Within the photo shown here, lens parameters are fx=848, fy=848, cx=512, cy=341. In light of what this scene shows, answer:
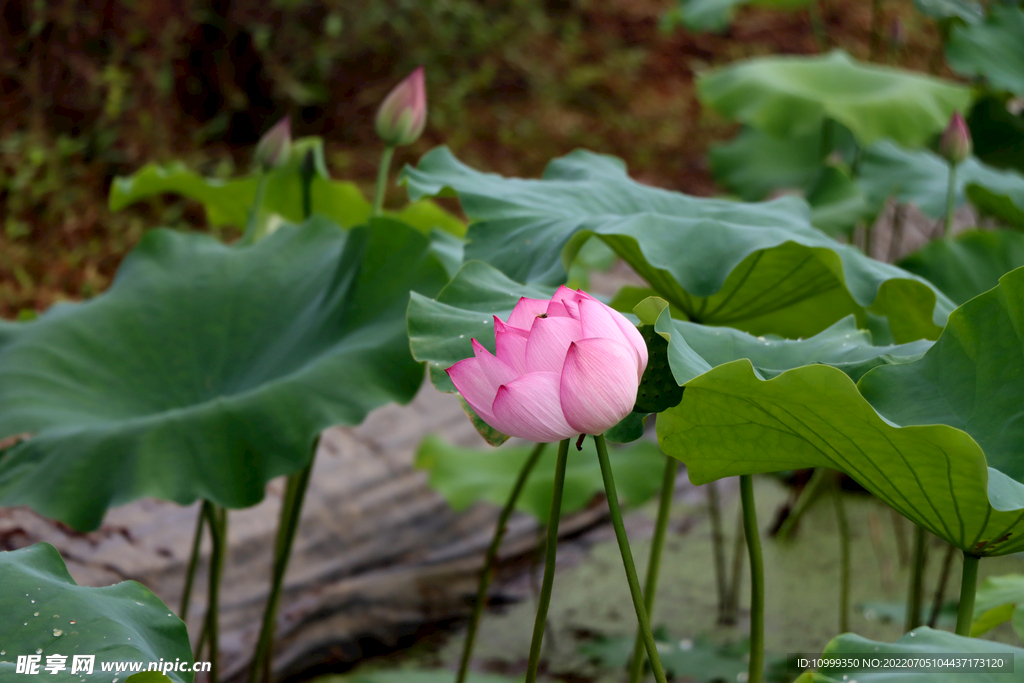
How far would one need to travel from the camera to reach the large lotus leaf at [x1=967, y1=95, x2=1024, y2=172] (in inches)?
66.9

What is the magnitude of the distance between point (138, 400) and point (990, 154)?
5.53ft

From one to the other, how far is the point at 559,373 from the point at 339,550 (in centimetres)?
101

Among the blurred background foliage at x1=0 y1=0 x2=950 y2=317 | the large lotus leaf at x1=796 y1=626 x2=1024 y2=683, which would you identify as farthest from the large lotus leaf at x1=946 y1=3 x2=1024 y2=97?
the large lotus leaf at x1=796 y1=626 x2=1024 y2=683

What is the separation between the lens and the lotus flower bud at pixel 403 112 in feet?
3.03

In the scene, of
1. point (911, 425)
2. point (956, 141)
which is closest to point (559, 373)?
point (911, 425)

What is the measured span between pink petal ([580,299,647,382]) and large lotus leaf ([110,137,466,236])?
2.22ft

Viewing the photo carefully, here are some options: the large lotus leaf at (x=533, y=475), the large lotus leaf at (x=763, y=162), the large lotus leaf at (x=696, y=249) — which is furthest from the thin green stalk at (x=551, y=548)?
the large lotus leaf at (x=763, y=162)

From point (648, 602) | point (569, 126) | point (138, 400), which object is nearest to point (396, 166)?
point (569, 126)

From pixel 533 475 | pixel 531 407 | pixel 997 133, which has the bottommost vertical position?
pixel 533 475

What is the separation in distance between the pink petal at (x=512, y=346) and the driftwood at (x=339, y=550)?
84 centimetres

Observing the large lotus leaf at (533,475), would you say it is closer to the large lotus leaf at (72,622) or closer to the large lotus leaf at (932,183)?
the large lotus leaf at (932,183)

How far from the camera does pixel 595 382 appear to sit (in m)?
0.42

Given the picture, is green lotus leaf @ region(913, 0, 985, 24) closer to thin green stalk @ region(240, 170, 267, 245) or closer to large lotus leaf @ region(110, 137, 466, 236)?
large lotus leaf @ region(110, 137, 466, 236)

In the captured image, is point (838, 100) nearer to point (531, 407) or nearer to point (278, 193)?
point (278, 193)
